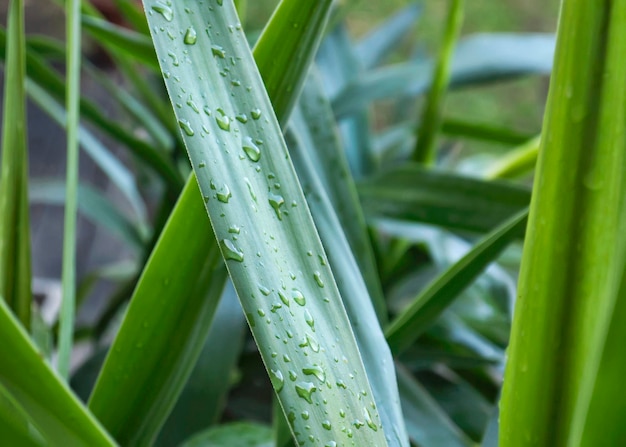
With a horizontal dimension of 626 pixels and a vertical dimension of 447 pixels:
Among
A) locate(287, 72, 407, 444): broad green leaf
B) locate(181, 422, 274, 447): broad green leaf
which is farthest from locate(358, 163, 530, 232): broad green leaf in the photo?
locate(181, 422, 274, 447): broad green leaf

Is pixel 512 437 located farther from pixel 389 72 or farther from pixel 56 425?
pixel 389 72

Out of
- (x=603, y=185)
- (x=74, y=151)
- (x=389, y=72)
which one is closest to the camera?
(x=603, y=185)

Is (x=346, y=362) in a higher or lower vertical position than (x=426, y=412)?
Result: higher

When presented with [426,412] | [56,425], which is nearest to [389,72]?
[426,412]

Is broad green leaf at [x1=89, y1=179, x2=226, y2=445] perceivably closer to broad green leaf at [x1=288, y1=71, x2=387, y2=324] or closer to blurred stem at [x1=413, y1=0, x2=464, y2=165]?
broad green leaf at [x1=288, y1=71, x2=387, y2=324]

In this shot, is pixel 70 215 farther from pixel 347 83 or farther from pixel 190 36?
pixel 347 83

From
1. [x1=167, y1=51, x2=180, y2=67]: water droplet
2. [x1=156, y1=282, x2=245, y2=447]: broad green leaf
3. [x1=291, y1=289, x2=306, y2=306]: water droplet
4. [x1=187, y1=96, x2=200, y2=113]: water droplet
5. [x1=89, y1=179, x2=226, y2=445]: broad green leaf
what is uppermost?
[x1=167, y1=51, x2=180, y2=67]: water droplet
